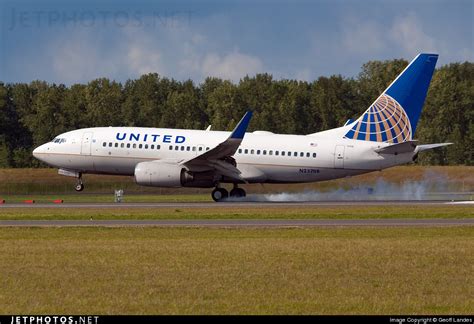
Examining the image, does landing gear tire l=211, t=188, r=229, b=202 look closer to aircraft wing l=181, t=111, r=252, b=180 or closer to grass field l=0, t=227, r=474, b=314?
aircraft wing l=181, t=111, r=252, b=180

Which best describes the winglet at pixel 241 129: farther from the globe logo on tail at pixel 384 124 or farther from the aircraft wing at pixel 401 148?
the aircraft wing at pixel 401 148

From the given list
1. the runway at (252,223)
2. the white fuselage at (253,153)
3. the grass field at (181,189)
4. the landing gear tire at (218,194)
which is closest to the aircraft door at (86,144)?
the white fuselage at (253,153)

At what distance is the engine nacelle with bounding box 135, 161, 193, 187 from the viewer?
5384 centimetres

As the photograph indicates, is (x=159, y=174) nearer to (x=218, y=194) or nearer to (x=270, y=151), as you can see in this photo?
(x=218, y=194)

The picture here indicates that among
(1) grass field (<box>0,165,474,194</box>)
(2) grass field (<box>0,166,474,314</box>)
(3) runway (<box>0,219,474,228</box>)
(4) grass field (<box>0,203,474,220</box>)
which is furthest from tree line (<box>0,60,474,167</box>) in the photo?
(2) grass field (<box>0,166,474,314</box>)

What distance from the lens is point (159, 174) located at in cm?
5391

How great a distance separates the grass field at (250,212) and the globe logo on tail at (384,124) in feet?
23.7

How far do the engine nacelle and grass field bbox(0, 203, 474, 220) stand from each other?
486 cm

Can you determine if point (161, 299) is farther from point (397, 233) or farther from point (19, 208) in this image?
point (19, 208)

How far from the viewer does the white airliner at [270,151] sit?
54.4 meters

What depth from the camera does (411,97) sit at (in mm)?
55188

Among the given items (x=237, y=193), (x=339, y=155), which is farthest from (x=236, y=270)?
(x=237, y=193)

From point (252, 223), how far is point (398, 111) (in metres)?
19.8

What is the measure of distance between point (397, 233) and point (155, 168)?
76.2ft
